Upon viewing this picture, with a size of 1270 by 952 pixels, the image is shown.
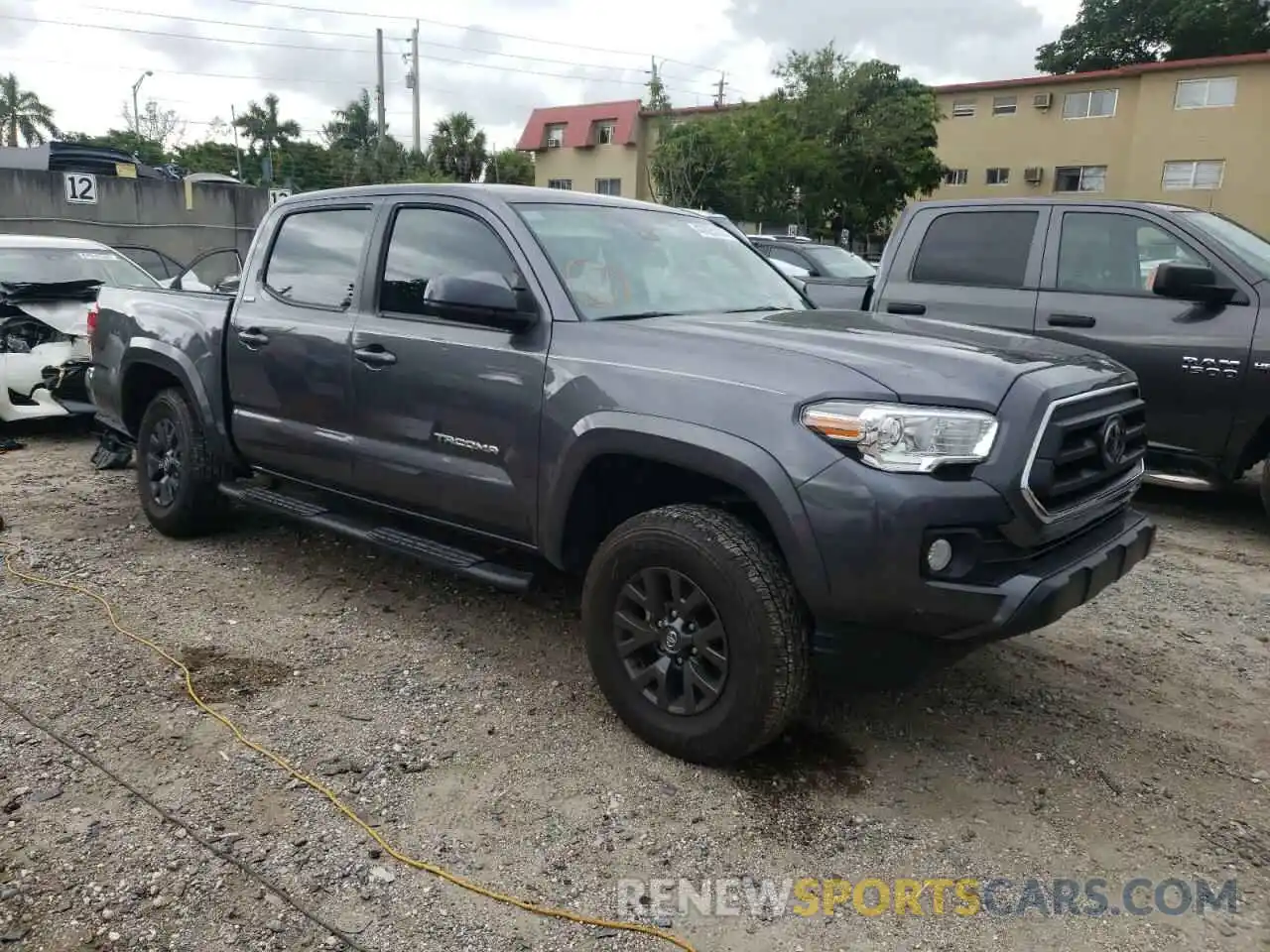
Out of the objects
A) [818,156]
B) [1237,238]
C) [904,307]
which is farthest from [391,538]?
[818,156]

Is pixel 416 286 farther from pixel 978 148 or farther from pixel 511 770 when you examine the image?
pixel 978 148

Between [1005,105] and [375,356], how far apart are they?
123ft

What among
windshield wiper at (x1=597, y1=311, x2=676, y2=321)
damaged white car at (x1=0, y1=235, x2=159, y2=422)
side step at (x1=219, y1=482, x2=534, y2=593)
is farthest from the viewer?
damaged white car at (x1=0, y1=235, x2=159, y2=422)

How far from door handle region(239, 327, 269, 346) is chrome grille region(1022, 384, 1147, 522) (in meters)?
3.37

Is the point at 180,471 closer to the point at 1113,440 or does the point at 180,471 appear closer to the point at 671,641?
the point at 671,641

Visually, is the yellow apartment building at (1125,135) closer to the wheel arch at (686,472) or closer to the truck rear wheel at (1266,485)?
the truck rear wheel at (1266,485)

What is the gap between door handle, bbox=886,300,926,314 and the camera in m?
6.45

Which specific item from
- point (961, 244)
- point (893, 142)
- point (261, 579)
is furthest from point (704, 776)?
point (893, 142)

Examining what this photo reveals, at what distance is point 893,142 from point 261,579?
3392cm

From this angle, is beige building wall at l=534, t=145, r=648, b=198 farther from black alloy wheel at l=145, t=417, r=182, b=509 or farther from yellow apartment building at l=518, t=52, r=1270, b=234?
black alloy wheel at l=145, t=417, r=182, b=509

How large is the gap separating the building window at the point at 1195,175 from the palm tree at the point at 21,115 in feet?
→ 218

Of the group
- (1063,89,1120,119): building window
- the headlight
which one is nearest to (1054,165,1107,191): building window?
(1063,89,1120,119): building window

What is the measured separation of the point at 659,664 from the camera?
3.16m

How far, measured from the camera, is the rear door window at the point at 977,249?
20.4 feet
